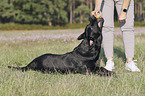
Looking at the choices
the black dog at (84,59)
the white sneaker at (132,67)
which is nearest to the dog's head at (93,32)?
the black dog at (84,59)

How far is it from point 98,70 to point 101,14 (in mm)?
1444

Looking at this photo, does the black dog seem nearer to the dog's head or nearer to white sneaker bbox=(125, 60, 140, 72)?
the dog's head

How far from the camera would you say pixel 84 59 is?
3172 millimetres

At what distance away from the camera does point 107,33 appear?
3.86m

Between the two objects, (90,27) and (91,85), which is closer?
(91,85)

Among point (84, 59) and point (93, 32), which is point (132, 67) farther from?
point (93, 32)

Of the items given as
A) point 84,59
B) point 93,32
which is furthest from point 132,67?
point 93,32

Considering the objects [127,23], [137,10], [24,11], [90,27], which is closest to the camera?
[90,27]

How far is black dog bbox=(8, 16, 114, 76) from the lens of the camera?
3.09 meters

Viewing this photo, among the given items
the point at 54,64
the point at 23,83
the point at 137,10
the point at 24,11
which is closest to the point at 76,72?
the point at 54,64

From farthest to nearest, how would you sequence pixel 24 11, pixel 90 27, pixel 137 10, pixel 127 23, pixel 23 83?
pixel 137 10
pixel 24 11
pixel 127 23
pixel 90 27
pixel 23 83

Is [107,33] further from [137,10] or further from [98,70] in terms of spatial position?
[137,10]

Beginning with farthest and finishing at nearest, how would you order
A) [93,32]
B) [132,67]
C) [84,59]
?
[132,67], [84,59], [93,32]

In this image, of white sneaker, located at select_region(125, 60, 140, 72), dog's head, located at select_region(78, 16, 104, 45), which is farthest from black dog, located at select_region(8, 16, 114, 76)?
white sneaker, located at select_region(125, 60, 140, 72)
